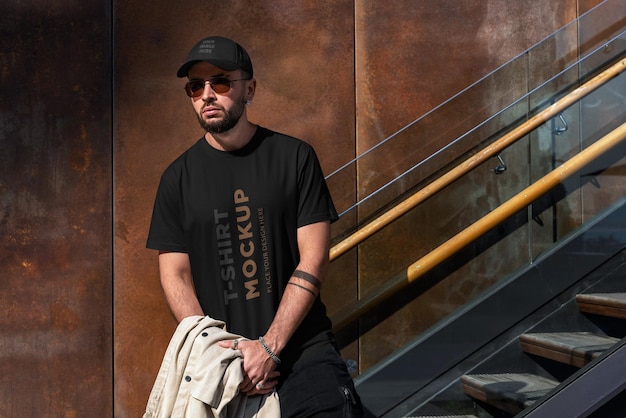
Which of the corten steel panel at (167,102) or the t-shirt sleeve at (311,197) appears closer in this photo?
the t-shirt sleeve at (311,197)

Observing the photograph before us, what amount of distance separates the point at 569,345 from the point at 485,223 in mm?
616

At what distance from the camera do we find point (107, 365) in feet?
12.6

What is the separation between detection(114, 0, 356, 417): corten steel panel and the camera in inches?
152

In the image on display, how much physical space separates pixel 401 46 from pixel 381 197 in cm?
109

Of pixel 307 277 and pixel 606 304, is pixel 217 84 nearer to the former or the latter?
pixel 307 277

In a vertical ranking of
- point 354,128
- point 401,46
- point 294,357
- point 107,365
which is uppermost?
point 401,46

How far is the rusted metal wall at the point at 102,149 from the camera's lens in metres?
3.82

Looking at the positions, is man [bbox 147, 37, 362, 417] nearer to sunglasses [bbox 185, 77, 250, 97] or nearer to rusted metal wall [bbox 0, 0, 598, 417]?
sunglasses [bbox 185, 77, 250, 97]

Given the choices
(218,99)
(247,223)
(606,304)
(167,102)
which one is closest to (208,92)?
(218,99)

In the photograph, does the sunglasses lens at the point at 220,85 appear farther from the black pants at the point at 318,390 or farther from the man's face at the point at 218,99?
the black pants at the point at 318,390

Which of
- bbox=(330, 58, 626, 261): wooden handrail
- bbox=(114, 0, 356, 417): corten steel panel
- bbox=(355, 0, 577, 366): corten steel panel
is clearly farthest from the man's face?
bbox=(355, 0, 577, 366): corten steel panel

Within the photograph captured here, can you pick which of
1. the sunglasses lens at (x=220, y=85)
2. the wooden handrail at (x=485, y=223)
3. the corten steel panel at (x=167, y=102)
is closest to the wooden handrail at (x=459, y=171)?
the wooden handrail at (x=485, y=223)

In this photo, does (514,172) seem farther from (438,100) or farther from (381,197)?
(438,100)

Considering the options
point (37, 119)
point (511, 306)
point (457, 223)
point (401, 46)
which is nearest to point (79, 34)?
point (37, 119)
